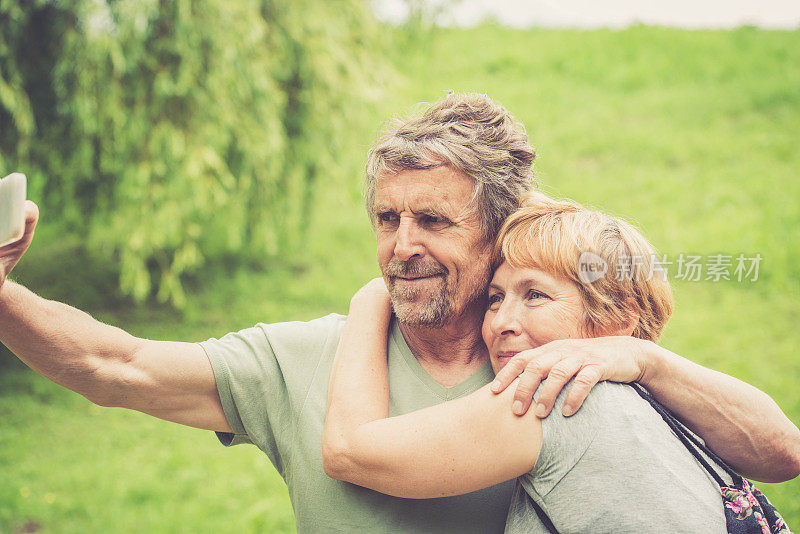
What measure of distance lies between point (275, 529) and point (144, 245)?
10.5 feet

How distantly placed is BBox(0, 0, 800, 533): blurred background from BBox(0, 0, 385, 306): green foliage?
0.8 inches

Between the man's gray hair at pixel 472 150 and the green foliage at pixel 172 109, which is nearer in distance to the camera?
the man's gray hair at pixel 472 150

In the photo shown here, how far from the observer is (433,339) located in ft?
7.27

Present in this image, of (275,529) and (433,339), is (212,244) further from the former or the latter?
(433,339)

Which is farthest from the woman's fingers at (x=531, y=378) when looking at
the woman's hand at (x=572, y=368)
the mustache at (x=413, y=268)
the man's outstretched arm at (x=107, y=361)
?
the man's outstretched arm at (x=107, y=361)

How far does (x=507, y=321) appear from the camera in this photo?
6.42 feet

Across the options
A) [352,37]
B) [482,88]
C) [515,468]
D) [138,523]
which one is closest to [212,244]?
[352,37]

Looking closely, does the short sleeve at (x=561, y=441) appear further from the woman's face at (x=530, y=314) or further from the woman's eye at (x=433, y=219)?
the woman's eye at (x=433, y=219)

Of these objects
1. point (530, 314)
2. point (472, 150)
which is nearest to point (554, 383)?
point (530, 314)

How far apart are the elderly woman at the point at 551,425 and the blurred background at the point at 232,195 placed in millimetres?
847

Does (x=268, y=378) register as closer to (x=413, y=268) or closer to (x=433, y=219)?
(x=413, y=268)

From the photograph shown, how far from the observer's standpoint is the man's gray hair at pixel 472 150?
2.15 m

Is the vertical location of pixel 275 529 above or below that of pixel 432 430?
below

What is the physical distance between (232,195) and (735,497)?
6598mm
